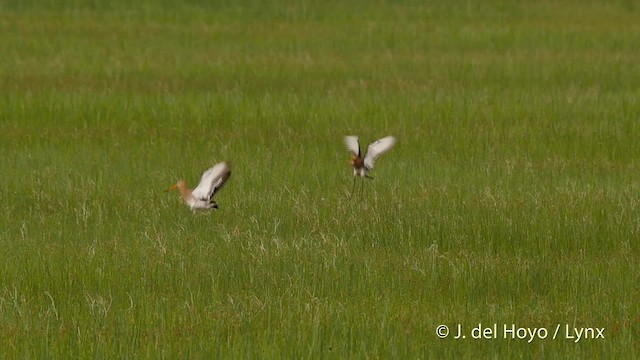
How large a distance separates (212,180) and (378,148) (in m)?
1.33

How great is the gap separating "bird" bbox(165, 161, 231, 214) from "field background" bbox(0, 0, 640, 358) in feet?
0.71

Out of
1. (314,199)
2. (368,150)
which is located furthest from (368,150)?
(314,199)

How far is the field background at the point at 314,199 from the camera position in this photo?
7.70 meters

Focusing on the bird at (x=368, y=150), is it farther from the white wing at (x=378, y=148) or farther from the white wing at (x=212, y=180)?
the white wing at (x=212, y=180)

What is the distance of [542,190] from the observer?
39.7ft

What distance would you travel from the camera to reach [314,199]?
37.7 ft

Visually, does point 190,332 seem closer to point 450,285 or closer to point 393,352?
point 393,352

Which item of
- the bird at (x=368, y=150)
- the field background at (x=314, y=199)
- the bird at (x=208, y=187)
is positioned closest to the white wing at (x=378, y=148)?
the bird at (x=368, y=150)

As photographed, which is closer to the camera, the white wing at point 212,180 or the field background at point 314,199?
the field background at point 314,199

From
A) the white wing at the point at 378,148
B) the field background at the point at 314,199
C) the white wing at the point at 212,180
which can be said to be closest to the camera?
the field background at the point at 314,199

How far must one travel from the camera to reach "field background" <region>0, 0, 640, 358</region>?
25.3 ft

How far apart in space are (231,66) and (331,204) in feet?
35.4

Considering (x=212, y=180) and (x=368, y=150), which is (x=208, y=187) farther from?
(x=368, y=150)

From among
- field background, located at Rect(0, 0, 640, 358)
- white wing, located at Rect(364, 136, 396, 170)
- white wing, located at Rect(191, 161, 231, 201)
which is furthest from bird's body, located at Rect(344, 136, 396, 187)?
white wing, located at Rect(191, 161, 231, 201)
